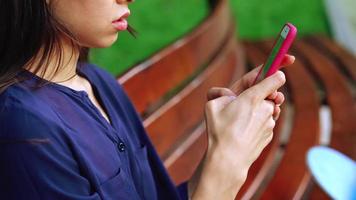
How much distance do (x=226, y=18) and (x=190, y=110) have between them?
1344 millimetres

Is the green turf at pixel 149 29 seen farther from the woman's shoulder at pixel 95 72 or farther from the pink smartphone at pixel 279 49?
the pink smartphone at pixel 279 49

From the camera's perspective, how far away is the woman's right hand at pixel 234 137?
111cm

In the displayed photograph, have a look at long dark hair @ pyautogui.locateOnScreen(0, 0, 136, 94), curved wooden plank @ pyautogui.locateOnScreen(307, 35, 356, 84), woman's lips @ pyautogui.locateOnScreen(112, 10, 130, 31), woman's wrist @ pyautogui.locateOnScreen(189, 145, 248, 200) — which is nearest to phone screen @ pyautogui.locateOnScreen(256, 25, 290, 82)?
woman's wrist @ pyautogui.locateOnScreen(189, 145, 248, 200)

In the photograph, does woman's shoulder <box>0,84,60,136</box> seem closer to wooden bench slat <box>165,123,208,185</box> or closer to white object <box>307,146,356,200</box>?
white object <box>307,146,356,200</box>

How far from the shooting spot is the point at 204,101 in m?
2.73

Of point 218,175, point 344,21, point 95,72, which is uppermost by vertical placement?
point 95,72

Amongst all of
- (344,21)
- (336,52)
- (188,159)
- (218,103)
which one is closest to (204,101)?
(188,159)

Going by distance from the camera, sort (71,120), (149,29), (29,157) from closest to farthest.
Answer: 1. (29,157)
2. (71,120)
3. (149,29)

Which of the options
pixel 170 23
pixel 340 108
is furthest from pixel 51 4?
pixel 170 23

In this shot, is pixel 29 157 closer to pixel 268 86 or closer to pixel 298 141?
pixel 268 86

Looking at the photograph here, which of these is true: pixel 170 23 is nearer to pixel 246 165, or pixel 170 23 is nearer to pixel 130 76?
pixel 130 76

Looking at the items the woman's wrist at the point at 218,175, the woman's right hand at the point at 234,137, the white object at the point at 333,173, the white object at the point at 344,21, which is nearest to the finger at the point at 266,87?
the woman's right hand at the point at 234,137

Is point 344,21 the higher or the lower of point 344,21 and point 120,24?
the lower

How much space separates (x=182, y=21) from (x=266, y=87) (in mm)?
3314
